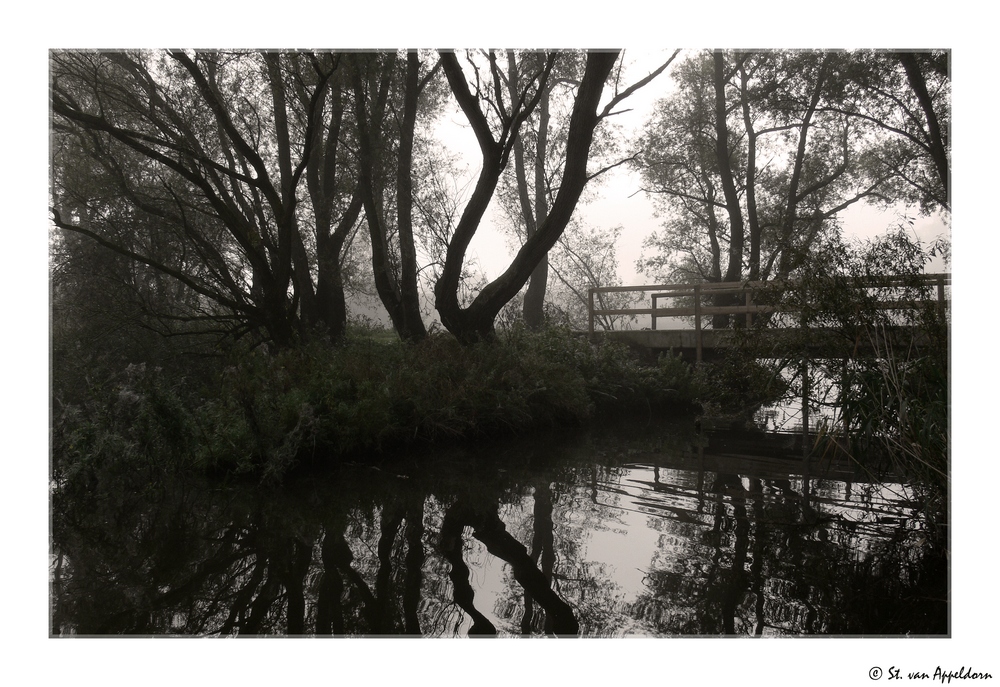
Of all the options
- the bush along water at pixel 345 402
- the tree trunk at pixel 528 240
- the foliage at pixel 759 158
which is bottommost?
the bush along water at pixel 345 402

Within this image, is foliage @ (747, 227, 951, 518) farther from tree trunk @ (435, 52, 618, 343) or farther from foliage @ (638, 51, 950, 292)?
foliage @ (638, 51, 950, 292)

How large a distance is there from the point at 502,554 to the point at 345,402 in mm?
3788

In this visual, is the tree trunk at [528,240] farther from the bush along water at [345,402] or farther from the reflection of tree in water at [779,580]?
the reflection of tree in water at [779,580]

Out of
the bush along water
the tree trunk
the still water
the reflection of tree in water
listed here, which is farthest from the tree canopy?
the reflection of tree in water

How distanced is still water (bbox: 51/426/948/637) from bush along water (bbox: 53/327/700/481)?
381 millimetres

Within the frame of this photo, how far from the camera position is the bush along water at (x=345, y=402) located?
6484mm

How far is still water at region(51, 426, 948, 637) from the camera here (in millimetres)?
3312

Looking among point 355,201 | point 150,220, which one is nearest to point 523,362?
point 355,201

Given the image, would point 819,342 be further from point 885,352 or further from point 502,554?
point 502,554

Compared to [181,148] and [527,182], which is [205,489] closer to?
[181,148]

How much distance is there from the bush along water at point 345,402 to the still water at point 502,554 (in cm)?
38

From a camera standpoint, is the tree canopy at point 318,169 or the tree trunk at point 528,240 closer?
the tree canopy at point 318,169

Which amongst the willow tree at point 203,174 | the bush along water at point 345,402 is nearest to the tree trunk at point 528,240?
the bush along water at point 345,402

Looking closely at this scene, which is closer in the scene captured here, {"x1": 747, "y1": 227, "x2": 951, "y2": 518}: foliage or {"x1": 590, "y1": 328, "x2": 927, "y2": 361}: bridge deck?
{"x1": 747, "y1": 227, "x2": 951, "y2": 518}: foliage
